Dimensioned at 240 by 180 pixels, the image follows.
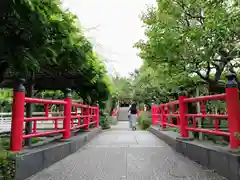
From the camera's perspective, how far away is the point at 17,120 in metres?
3.33

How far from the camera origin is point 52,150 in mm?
4242

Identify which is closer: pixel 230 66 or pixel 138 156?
pixel 138 156

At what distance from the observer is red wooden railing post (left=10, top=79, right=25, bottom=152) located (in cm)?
328

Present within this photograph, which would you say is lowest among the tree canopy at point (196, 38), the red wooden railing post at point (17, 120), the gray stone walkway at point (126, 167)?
the gray stone walkway at point (126, 167)

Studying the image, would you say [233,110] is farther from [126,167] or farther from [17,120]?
[17,120]

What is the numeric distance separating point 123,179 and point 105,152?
→ 2.12 meters

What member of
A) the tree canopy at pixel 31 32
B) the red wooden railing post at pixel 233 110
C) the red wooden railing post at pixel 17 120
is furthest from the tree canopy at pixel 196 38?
the red wooden railing post at pixel 17 120

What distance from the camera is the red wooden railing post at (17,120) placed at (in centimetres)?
328

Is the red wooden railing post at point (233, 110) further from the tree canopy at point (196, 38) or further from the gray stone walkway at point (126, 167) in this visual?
the tree canopy at point (196, 38)

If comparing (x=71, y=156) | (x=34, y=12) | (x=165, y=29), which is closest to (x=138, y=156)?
(x=71, y=156)

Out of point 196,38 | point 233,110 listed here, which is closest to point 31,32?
point 233,110

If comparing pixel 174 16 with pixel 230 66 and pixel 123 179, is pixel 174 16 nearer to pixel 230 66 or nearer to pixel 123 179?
pixel 230 66

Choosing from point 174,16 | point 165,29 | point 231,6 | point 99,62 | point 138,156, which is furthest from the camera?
point 99,62

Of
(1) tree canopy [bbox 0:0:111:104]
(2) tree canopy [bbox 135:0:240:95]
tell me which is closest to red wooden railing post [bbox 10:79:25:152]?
(1) tree canopy [bbox 0:0:111:104]
